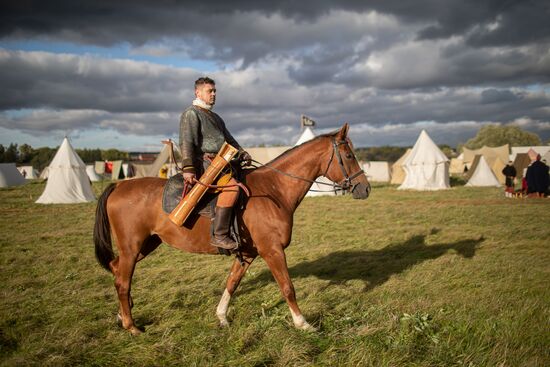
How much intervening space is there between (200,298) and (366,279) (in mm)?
3034

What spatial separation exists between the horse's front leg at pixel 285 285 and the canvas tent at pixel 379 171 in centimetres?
4167

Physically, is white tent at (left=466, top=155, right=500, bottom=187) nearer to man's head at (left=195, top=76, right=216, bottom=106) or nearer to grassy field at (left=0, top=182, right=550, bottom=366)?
grassy field at (left=0, top=182, right=550, bottom=366)

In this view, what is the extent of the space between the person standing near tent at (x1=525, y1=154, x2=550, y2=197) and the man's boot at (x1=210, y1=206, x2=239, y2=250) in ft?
69.9

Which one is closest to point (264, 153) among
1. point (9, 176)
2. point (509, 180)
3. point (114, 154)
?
point (509, 180)

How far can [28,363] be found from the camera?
3.53m

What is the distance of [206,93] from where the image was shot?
4828 millimetres

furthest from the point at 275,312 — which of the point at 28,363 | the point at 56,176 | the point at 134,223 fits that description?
the point at 56,176

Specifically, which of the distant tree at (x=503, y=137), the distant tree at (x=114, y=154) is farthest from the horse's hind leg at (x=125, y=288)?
the distant tree at (x=114, y=154)

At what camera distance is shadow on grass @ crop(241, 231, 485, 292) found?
6.79m

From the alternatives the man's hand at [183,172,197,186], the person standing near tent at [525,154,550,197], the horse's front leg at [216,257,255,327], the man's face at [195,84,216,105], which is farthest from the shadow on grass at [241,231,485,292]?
the person standing near tent at [525,154,550,197]

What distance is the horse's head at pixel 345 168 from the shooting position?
5055mm

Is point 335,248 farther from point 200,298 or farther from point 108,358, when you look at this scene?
point 108,358

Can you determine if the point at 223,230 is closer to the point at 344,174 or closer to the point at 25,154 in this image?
the point at 344,174

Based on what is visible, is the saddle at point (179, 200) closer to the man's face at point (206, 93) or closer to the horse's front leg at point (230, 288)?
the horse's front leg at point (230, 288)
